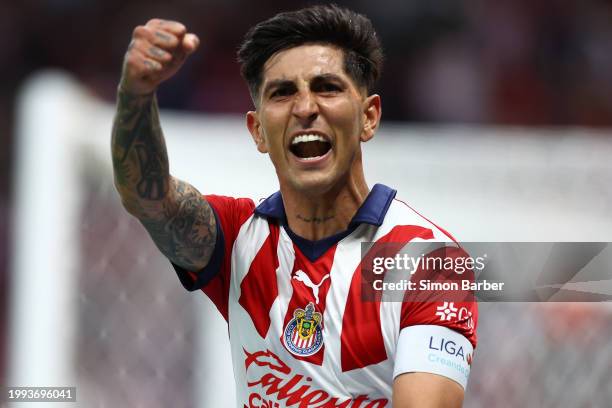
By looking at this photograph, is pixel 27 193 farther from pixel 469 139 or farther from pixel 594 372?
pixel 594 372

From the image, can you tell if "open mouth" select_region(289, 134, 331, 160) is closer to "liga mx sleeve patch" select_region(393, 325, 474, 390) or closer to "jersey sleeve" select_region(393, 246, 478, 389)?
"jersey sleeve" select_region(393, 246, 478, 389)

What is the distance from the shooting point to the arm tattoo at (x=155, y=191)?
8.46ft

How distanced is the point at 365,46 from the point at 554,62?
604 cm

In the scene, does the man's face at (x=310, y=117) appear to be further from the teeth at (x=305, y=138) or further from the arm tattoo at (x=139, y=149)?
the arm tattoo at (x=139, y=149)

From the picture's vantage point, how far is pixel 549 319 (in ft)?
14.1

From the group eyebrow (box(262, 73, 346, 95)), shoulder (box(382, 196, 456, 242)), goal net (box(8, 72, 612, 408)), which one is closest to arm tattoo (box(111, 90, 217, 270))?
eyebrow (box(262, 73, 346, 95))

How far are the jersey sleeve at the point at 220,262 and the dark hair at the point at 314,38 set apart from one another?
0.34 metres

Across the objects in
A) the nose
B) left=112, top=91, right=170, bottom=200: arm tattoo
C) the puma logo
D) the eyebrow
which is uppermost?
the eyebrow

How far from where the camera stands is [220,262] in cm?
293

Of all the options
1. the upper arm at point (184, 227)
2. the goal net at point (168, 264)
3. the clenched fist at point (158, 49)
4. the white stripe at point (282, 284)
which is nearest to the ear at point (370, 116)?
the white stripe at point (282, 284)

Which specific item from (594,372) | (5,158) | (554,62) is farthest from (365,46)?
(554,62)

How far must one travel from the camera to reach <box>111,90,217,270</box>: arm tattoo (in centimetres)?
258

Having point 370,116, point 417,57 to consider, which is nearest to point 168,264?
point 370,116

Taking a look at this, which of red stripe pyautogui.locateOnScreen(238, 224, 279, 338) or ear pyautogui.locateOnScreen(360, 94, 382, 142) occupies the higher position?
ear pyautogui.locateOnScreen(360, 94, 382, 142)
